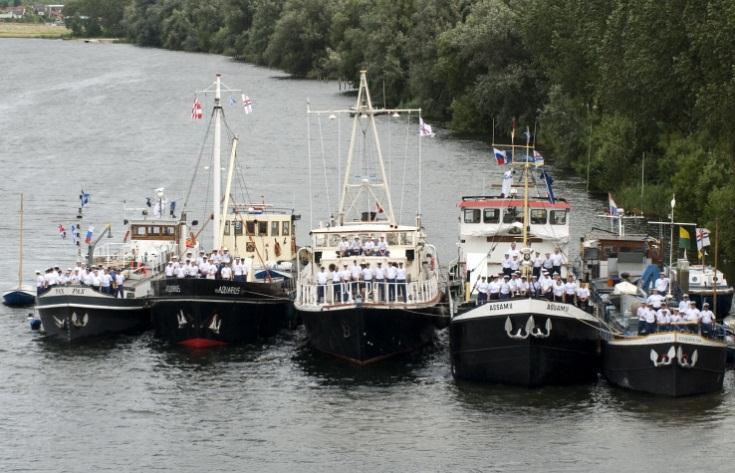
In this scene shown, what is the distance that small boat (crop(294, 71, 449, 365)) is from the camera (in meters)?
60.3

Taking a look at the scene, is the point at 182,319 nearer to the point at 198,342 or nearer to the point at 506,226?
the point at 198,342

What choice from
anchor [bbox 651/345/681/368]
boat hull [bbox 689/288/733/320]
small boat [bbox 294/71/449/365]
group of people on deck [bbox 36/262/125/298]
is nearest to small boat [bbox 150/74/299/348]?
group of people on deck [bbox 36/262/125/298]

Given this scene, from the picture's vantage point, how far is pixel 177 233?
7369cm

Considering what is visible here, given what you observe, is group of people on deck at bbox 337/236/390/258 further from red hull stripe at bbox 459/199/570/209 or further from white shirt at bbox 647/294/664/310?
white shirt at bbox 647/294/664/310

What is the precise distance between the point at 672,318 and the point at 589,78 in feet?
193

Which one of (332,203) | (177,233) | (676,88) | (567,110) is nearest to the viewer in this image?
(177,233)

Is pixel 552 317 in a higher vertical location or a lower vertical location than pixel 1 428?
higher

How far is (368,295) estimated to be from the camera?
200ft

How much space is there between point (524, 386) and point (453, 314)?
495 cm

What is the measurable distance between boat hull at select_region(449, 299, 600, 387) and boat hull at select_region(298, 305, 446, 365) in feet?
10.6

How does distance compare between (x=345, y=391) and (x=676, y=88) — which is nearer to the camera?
(x=345, y=391)

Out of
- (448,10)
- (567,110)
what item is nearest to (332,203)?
(567,110)

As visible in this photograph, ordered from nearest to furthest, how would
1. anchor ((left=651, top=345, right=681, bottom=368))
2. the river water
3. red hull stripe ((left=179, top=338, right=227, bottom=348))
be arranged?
the river water < anchor ((left=651, top=345, right=681, bottom=368)) < red hull stripe ((left=179, top=338, right=227, bottom=348))

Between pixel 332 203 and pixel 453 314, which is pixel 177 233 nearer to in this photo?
pixel 453 314
